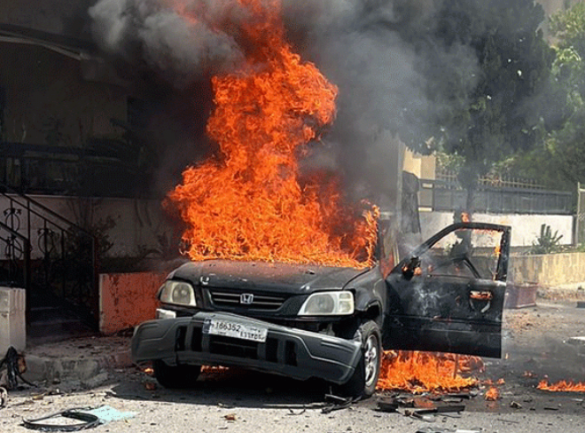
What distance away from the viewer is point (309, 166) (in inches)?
391

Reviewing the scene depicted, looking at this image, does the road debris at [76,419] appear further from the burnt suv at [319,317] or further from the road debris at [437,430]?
the road debris at [437,430]

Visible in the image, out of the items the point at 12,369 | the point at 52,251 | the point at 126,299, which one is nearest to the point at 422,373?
the point at 126,299

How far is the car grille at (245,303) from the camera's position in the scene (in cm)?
642

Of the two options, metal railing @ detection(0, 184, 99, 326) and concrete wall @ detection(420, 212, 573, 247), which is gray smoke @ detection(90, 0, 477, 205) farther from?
concrete wall @ detection(420, 212, 573, 247)

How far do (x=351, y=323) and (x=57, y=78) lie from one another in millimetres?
9032

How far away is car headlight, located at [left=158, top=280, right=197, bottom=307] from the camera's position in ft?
21.9

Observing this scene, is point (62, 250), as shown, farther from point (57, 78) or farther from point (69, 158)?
point (57, 78)

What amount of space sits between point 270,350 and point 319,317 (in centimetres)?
51

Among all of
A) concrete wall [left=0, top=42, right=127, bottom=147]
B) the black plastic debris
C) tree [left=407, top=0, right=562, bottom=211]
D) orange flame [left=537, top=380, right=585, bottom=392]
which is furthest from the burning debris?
concrete wall [left=0, top=42, right=127, bottom=147]

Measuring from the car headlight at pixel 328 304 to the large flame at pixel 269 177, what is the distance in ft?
2.62

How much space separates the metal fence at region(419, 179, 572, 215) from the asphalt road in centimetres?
953

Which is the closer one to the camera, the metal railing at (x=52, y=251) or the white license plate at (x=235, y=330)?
the white license plate at (x=235, y=330)

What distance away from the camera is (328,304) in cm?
642

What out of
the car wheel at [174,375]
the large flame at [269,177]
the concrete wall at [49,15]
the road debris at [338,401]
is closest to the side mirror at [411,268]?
the large flame at [269,177]
